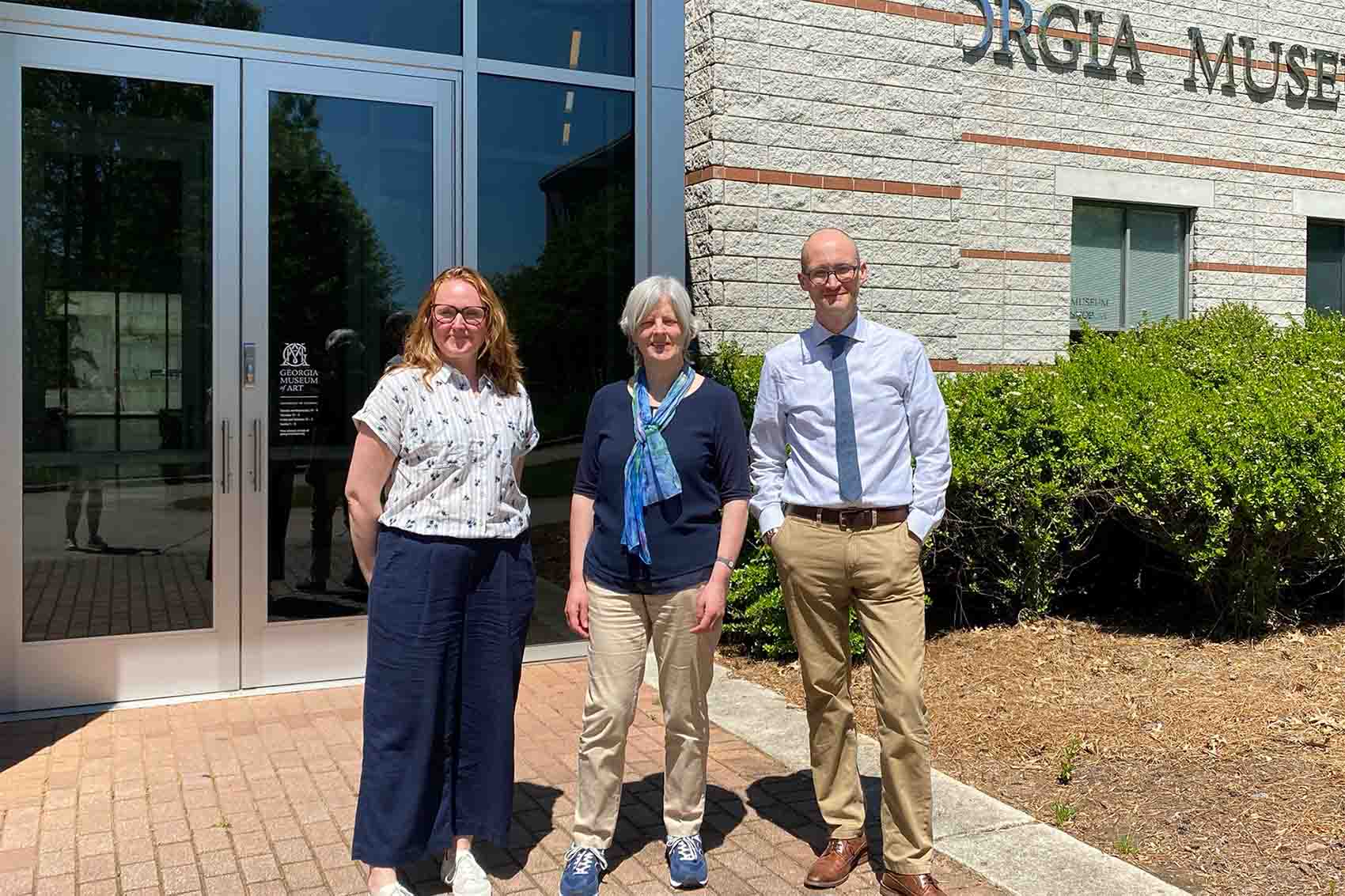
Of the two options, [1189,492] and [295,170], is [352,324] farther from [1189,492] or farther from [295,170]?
[1189,492]

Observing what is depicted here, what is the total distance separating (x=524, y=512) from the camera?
3787 millimetres

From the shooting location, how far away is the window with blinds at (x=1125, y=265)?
32.9ft

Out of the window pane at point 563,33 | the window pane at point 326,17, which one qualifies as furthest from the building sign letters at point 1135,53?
the window pane at point 326,17

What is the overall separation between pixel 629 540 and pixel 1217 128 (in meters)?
9.13

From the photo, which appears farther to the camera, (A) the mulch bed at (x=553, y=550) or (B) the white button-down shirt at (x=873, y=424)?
(A) the mulch bed at (x=553, y=550)

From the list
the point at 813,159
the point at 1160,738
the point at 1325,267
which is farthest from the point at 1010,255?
the point at 1160,738

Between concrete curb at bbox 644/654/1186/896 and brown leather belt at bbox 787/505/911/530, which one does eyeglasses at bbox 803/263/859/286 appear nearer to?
brown leather belt at bbox 787/505/911/530

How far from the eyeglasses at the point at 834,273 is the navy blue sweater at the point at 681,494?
47cm

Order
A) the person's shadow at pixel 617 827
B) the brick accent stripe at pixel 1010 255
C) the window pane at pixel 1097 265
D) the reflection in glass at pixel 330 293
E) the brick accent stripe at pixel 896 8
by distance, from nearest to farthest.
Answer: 1. the person's shadow at pixel 617 827
2. the reflection in glass at pixel 330 293
3. the brick accent stripe at pixel 896 8
4. the brick accent stripe at pixel 1010 255
5. the window pane at pixel 1097 265

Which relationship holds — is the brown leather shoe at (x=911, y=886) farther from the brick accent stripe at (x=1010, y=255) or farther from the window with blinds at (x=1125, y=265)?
the window with blinds at (x=1125, y=265)

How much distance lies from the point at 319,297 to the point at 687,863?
3694mm

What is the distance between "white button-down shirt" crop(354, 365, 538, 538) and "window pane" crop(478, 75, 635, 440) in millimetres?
2885

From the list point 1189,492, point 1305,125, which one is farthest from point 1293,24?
point 1189,492

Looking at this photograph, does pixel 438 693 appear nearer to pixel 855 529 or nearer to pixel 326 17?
pixel 855 529
